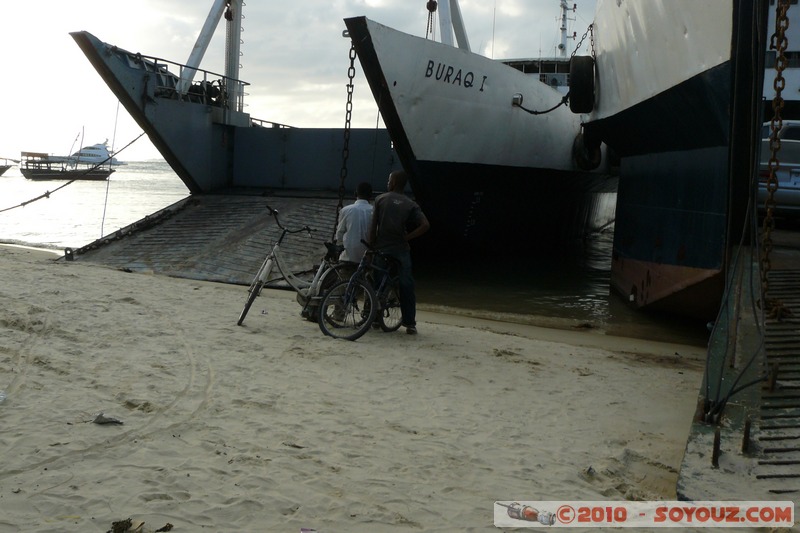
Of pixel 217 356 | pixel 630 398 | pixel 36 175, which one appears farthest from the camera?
pixel 36 175

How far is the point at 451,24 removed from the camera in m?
14.1

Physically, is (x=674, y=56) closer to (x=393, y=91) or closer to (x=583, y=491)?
(x=393, y=91)

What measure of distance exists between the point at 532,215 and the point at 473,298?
5.33 meters

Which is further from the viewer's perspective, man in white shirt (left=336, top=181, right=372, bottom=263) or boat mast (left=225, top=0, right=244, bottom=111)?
boat mast (left=225, top=0, right=244, bottom=111)

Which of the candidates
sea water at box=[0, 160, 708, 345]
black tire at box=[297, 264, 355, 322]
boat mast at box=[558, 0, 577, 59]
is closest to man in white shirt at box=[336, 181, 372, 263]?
black tire at box=[297, 264, 355, 322]

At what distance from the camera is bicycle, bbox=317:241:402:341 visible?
22.1 ft

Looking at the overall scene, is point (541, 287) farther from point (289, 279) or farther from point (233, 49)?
point (233, 49)

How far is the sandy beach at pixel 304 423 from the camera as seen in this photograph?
125 inches

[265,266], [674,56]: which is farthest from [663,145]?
[265,266]

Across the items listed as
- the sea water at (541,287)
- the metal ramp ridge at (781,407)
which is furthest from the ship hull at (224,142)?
the metal ramp ridge at (781,407)

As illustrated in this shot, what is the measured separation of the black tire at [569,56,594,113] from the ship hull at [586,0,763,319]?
112 centimetres

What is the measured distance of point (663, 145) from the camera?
9.42m

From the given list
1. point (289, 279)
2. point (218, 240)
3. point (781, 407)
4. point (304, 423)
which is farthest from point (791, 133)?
point (304, 423)

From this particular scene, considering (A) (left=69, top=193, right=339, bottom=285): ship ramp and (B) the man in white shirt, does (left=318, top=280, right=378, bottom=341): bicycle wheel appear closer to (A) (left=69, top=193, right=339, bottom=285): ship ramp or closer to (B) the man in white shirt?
(B) the man in white shirt
